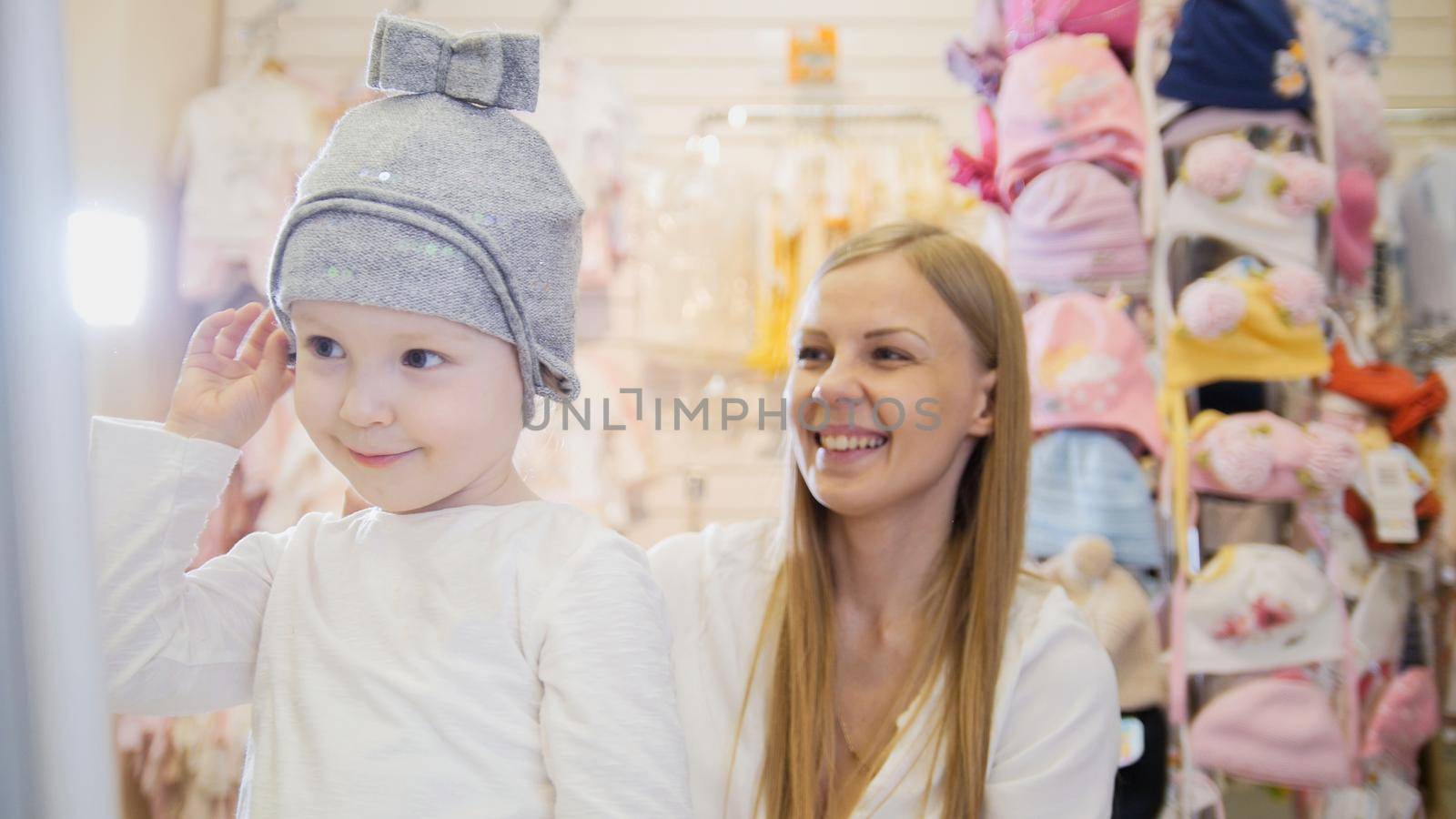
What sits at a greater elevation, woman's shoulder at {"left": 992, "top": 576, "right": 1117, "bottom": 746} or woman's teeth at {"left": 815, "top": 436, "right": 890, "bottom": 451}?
woman's teeth at {"left": 815, "top": 436, "right": 890, "bottom": 451}

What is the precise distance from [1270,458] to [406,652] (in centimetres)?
145

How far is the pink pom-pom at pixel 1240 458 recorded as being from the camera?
5.37ft

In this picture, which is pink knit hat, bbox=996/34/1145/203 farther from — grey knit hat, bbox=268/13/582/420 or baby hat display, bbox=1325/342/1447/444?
grey knit hat, bbox=268/13/582/420

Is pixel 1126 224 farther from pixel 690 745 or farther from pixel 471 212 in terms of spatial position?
pixel 471 212

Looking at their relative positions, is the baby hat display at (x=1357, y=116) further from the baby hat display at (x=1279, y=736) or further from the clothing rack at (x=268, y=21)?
the clothing rack at (x=268, y=21)

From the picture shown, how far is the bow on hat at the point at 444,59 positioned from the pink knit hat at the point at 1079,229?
1.20 m

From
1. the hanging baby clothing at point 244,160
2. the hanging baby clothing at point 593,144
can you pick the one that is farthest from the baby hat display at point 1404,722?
the hanging baby clothing at point 244,160

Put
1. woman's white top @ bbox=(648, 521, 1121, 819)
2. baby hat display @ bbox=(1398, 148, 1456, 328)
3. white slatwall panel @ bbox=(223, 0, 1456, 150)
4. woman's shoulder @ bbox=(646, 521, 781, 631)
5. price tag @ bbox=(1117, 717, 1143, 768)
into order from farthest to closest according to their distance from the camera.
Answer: white slatwall panel @ bbox=(223, 0, 1456, 150)
baby hat display @ bbox=(1398, 148, 1456, 328)
price tag @ bbox=(1117, 717, 1143, 768)
woman's shoulder @ bbox=(646, 521, 781, 631)
woman's white top @ bbox=(648, 521, 1121, 819)

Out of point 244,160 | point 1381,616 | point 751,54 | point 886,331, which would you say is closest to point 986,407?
point 886,331

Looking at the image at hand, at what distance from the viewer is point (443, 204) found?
72cm

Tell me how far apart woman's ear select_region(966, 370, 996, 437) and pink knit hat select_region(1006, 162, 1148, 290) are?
25.6 inches

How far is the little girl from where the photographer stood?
0.70 m

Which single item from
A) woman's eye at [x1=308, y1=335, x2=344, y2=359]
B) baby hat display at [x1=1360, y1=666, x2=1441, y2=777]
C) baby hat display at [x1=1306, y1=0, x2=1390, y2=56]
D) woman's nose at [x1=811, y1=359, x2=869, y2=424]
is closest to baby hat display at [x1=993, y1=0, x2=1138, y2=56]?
baby hat display at [x1=1306, y1=0, x2=1390, y2=56]

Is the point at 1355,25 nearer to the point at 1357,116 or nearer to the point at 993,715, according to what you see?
the point at 1357,116
